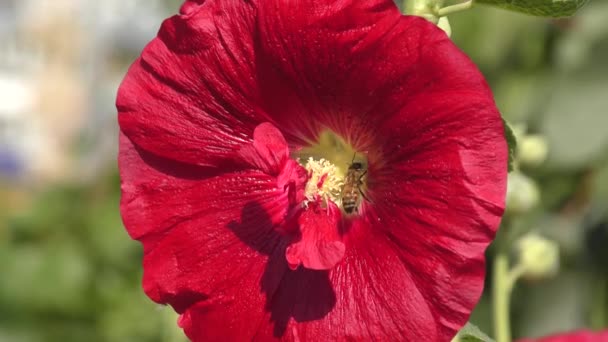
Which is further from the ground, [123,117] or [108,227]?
[123,117]

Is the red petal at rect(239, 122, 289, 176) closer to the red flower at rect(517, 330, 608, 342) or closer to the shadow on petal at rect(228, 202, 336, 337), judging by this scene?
the shadow on petal at rect(228, 202, 336, 337)

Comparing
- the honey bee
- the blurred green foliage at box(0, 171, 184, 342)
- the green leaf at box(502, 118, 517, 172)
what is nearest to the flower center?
the honey bee

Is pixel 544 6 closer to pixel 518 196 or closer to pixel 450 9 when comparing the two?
pixel 450 9

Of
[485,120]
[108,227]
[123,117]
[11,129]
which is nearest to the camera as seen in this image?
[485,120]

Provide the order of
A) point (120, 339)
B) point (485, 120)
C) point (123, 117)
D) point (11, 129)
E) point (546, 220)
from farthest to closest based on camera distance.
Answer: point (11, 129)
point (120, 339)
point (546, 220)
point (123, 117)
point (485, 120)

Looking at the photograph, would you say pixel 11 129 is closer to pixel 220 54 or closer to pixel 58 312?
pixel 58 312

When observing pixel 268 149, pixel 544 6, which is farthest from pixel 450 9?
pixel 268 149

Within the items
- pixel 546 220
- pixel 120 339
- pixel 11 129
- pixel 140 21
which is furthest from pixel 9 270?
pixel 11 129

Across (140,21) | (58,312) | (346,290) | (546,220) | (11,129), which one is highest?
(346,290)

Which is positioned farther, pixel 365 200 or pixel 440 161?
pixel 365 200
